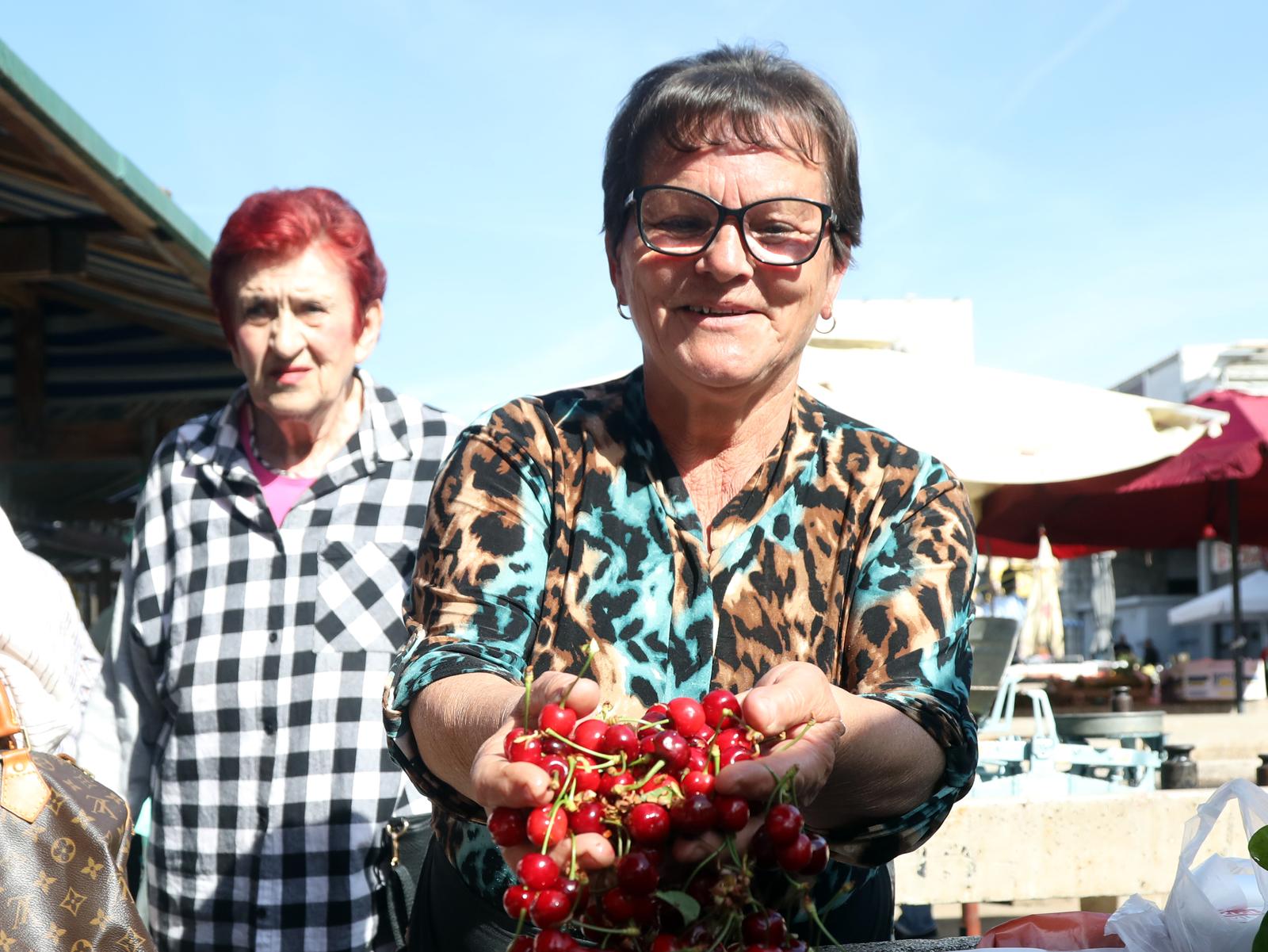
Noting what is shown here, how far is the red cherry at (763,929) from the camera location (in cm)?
112

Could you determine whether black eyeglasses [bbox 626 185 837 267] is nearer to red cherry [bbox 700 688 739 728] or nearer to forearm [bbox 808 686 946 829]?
forearm [bbox 808 686 946 829]

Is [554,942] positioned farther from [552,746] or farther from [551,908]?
[552,746]

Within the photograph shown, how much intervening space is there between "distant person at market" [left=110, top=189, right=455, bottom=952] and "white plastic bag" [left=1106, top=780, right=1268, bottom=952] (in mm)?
1776

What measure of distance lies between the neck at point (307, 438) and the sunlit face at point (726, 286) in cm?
160

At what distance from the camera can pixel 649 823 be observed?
111cm

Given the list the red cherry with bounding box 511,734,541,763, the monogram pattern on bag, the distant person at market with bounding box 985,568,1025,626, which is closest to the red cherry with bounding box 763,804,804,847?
the red cherry with bounding box 511,734,541,763

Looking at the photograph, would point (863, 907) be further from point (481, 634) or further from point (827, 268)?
point (827, 268)

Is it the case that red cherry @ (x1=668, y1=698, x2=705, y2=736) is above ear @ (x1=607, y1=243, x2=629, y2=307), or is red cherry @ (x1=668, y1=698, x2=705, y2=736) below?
below

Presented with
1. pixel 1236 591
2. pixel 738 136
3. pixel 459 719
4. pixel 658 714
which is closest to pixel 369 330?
pixel 738 136

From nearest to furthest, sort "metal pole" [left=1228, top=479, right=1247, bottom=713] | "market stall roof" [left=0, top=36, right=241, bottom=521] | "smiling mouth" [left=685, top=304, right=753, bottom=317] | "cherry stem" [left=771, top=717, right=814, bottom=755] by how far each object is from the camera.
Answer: "cherry stem" [left=771, top=717, right=814, bottom=755], "smiling mouth" [left=685, top=304, right=753, bottom=317], "market stall roof" [left=0, top=36, right=241, bottom=521], "metal pole" [left=1228, top=479, right=1247, bottom=713]

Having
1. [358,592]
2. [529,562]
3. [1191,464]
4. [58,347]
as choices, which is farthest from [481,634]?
[1191,464]

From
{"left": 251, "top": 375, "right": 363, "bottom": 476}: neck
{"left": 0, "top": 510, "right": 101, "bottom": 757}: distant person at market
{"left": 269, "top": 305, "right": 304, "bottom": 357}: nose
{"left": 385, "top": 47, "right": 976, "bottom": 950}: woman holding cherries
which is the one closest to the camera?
{"left": 385, "top": 47, "right": 976, "bottom": 950}: woman holding cherries

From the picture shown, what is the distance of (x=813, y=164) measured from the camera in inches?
72.0

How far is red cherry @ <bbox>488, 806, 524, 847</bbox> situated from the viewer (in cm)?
119
